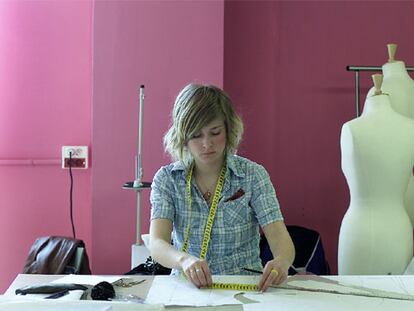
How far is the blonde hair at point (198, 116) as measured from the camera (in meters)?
1.43

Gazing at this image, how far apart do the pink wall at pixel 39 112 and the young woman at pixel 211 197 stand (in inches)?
51.2

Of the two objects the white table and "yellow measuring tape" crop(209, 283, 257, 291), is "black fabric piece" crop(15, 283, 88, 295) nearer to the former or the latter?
the white table

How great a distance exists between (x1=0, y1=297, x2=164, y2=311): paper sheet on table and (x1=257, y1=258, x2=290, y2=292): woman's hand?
0.30m

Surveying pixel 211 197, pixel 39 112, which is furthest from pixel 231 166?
pixel 39 112

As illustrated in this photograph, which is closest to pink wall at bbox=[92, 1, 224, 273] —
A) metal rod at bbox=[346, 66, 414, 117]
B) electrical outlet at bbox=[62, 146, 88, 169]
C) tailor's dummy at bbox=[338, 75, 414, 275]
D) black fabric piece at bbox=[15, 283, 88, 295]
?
electrical outlet at bbox=[62, 146, 88, 169]

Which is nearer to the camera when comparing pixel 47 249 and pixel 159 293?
pixel 159 293

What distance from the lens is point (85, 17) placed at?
271 centimetres

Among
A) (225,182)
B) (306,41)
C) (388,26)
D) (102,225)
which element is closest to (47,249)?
(102,225)

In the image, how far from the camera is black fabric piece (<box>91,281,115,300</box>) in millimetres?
1182

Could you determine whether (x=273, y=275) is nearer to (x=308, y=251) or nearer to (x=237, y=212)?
(x=237, y=212)

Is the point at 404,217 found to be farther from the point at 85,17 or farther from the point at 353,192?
the point at 85,17

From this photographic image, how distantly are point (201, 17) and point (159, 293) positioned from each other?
162 cm

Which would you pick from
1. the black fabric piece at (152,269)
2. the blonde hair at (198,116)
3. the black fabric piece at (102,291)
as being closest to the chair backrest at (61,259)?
the black fabric piece at (152,269)

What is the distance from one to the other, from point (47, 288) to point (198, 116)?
0.61 m
